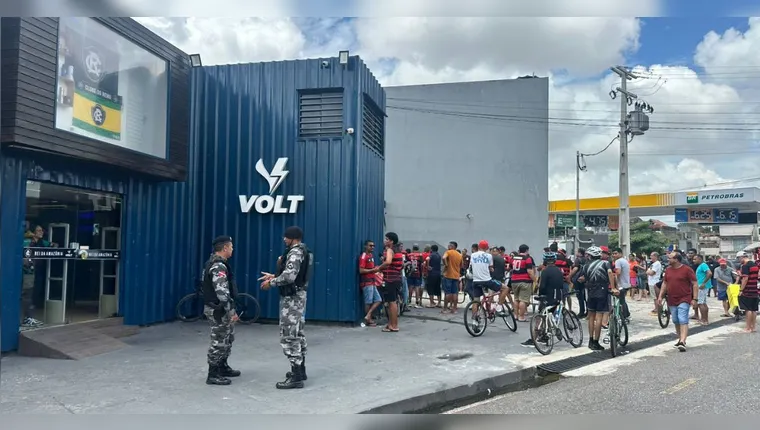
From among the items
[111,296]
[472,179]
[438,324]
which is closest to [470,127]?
[472,179]

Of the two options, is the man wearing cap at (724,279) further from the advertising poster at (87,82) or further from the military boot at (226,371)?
the advertising poster at (87,82)

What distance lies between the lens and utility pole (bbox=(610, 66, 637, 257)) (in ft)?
59.7

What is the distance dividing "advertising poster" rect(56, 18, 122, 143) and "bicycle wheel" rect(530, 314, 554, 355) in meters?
7.38

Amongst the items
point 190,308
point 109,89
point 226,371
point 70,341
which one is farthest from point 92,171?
point 226,371

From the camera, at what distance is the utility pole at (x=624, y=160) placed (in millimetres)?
18188

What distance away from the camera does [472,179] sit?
90.1 feet

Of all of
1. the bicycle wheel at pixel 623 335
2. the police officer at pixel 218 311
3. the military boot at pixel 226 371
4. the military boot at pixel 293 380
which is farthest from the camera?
the bicycle wheel at pixel 623 335

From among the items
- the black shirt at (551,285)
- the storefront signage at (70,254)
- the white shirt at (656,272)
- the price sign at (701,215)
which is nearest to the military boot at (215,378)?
the storefront signage at (70,254)

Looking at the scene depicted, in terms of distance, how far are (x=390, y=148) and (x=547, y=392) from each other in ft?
75.2

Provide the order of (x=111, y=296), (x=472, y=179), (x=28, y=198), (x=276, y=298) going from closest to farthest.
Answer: (x=28, y=198) → (x=111, y=296) → (x=276, y=298) → (x=472, y=179)

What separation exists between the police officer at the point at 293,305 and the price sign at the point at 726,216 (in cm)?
3618

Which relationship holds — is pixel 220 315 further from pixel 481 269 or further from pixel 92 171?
pixel 481 269

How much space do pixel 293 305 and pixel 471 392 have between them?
2.42m

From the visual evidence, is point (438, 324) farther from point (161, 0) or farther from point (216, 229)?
point (161, 0)
